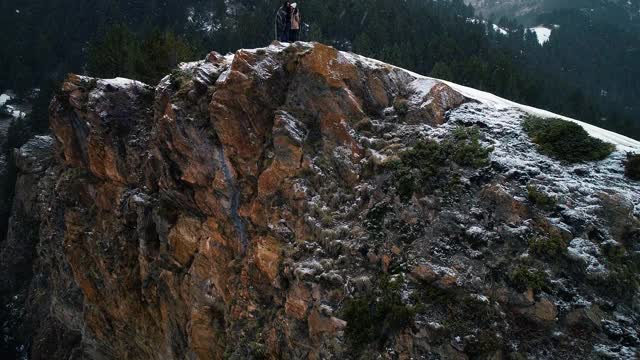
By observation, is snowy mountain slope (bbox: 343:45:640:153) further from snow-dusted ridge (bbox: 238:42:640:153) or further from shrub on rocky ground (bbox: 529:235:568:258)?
shrub on rocky ground (bbox: 529:235:568:258)

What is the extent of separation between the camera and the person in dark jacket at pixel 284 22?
60.8 feet

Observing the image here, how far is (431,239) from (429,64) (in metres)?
52.6

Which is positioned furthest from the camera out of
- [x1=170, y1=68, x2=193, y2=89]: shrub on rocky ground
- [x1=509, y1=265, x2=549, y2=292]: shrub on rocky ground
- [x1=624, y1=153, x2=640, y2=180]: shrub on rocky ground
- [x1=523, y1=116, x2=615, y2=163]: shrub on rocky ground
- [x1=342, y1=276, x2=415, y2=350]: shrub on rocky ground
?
[x1=170, y1=68, x2=193, y2=89]: shrub on rocky ground

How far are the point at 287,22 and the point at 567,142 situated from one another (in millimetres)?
11436

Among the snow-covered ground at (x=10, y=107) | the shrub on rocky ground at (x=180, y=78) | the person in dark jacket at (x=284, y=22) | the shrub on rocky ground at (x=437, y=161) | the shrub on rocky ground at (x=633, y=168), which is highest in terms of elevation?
the person in dark jacket at (x=284, y=22)

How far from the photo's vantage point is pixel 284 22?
736 inches

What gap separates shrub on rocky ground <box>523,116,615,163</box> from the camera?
11.9 meters

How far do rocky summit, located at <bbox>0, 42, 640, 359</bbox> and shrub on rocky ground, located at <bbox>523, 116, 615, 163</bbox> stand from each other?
52mm

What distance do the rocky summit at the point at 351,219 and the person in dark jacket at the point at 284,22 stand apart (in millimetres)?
3732

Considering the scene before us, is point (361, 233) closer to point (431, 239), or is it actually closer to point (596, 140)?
point (431, 239)

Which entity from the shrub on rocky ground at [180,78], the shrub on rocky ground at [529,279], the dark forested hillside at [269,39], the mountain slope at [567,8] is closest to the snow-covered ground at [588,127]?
the shrub on rocky ground at [529,279]

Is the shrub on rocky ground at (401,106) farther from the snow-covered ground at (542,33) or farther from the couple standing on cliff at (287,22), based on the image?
the snow-covered ground at (542,33)

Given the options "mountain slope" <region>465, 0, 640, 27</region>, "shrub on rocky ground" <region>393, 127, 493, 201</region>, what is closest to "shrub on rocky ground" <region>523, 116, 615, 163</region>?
"shrub on rocky ground" <region>393, 127, 493, 201</region>

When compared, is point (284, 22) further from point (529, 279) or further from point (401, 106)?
point (529, 279)
